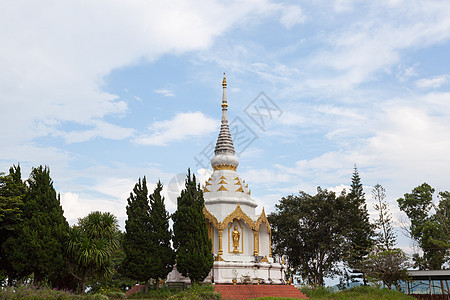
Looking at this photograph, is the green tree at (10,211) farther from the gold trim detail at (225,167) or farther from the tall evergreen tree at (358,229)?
the tall evergreen tree at (358,229)

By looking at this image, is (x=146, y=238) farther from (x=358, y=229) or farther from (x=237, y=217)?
(x=358, y=229)

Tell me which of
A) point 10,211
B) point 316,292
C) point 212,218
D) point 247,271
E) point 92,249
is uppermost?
point 212,218

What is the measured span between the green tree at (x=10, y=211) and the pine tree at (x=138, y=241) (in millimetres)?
6195

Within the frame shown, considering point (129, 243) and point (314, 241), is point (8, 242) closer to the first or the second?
point (129, 243)

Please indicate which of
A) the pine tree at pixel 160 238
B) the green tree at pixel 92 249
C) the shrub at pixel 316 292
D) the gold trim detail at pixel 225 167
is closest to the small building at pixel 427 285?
the shrub at pixel 316 292

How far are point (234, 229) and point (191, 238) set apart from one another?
694 cm

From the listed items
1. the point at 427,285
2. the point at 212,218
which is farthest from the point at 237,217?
the point at 427,285

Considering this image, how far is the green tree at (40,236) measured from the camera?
75.9 ft

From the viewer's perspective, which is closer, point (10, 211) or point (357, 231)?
point (10, 211)

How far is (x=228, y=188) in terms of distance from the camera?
36156mm

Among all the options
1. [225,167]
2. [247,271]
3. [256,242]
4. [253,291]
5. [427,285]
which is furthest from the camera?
[225,167]

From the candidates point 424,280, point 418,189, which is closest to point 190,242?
point 424,280

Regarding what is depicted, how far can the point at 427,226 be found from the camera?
39.7 m

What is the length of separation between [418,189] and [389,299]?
781 inches
